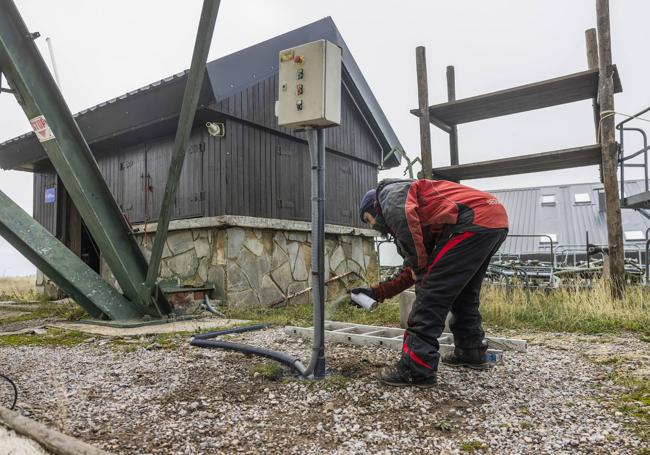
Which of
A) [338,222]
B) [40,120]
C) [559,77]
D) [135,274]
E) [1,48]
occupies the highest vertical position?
[559,77]

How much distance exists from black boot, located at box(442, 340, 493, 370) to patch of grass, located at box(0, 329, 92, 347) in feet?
11.3

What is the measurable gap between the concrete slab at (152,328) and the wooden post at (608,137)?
192 inches

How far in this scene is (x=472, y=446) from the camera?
2125 mm

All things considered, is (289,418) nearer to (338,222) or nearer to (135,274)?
(135,274)

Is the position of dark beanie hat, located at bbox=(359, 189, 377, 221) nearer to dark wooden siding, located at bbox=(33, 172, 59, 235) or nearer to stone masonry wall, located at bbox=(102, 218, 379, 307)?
stone masonry wall, located at bbox=(102, 218, 379, 307)

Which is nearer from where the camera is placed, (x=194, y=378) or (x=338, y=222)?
(x=194, y=378)

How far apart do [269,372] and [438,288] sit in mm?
1231

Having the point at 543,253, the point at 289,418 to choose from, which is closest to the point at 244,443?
the point at 289,418

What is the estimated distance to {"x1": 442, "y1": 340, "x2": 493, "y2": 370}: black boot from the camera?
135 inches

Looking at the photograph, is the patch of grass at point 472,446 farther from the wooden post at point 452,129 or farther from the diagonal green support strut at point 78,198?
the wooden post at point 452,129

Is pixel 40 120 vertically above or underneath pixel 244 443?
above

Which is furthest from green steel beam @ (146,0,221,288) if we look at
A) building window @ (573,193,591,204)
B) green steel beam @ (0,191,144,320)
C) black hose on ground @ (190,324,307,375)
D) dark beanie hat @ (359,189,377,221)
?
building window @ (573,193,591,204)

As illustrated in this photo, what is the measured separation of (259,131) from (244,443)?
621cm

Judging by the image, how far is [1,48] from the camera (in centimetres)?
453
